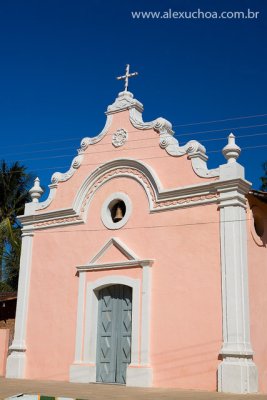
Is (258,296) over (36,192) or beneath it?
beneath

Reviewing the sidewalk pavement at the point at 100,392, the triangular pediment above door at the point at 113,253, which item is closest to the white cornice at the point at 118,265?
the triangular pediment above door at the point at 113,253

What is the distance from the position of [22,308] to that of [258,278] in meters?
6.58

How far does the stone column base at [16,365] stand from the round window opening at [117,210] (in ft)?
14.4

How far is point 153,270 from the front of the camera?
12.3m

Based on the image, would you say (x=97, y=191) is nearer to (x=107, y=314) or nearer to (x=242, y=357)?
(x=107, y=314)

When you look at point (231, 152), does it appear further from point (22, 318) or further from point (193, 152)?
point (22, 318)

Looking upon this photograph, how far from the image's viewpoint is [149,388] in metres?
11.2

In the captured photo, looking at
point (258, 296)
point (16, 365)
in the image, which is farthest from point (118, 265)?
point (16, 365)

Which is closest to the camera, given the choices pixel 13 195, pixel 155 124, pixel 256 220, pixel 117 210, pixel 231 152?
pixel 231 152

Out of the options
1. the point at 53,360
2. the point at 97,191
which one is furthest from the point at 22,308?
the point at 97,191

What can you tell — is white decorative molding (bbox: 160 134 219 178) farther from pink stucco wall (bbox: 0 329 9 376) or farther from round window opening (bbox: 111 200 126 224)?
pink stucco wall (bbox: 0 329 9 376)

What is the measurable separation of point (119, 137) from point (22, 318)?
5.56 metres

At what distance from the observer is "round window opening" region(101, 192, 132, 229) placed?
13.2m

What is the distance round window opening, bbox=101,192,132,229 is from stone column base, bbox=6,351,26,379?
4230 mm
